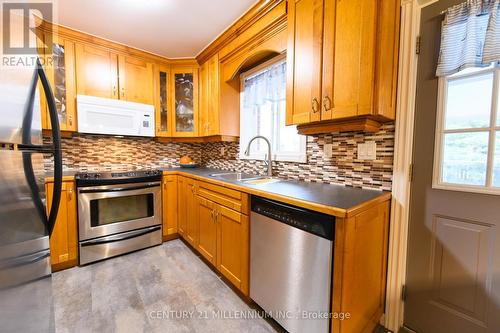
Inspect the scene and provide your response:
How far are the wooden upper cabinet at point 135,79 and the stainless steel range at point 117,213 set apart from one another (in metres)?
0.98

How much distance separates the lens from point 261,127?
7.83ft

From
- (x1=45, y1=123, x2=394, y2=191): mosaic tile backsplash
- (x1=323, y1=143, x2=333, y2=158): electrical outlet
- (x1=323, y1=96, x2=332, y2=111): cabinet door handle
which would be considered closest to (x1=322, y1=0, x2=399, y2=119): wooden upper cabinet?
(x1=323, y1=96, x2=332, y2=111): cabinet door handle

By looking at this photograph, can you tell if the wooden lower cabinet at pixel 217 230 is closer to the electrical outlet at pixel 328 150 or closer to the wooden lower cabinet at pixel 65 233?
the electrical outlet at pixel 328 150

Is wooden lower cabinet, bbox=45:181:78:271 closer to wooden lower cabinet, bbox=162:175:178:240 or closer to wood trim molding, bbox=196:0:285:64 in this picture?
wooden lower cabinet, bbox=162:175:178:240

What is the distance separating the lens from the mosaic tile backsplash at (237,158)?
4.57 feet

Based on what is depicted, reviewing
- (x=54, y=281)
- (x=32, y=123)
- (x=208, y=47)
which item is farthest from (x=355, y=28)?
(x=54, y=281)

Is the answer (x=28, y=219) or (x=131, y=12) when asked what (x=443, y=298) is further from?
(x=131, y=12)

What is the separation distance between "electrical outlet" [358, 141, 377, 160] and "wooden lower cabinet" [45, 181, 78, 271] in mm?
2571

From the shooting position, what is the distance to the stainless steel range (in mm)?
2047

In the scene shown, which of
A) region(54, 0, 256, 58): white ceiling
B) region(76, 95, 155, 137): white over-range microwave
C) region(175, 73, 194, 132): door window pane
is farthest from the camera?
region(175, 73, 194, 132): door window pane

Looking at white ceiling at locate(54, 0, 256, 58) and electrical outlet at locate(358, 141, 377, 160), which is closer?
electrical outlet at locate(358, 141, 377, 160)

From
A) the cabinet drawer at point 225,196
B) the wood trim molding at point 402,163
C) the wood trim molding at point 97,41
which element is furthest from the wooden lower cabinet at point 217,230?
the wood trim molding at point 97,41

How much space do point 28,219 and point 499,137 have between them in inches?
76.8

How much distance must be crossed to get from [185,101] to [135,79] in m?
0.64
